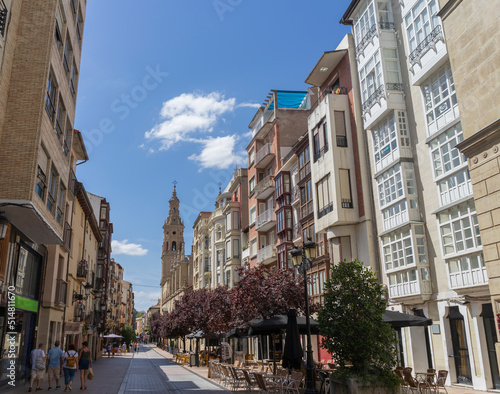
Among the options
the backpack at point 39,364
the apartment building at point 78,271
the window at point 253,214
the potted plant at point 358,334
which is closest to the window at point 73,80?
the apartment building at point 78,271

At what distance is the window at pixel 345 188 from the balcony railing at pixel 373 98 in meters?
3.61

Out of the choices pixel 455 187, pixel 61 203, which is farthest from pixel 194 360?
pixel 455 187

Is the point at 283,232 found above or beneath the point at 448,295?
above

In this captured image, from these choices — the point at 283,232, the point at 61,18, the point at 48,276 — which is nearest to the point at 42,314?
the point at 48,276

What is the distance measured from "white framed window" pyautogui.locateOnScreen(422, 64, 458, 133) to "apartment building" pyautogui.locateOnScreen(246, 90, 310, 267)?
18.0 metres

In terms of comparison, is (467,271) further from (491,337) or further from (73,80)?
(73,80)

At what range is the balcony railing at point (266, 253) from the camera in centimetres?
3588

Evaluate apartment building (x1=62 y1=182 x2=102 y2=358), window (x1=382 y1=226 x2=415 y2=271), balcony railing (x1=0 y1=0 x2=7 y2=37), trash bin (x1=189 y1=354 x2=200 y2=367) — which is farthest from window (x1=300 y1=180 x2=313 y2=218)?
balcony railing (x1=0 y1=0 x2=7 y2=37)

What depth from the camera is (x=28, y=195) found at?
500 inches

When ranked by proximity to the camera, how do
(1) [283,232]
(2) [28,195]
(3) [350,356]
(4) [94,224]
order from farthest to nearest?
1. (4) [94,224]
2. (1) [283,232]
3. (2) [28,195]
4. (3) [350,356]

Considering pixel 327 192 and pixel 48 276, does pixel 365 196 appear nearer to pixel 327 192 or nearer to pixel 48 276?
pixel 327 192

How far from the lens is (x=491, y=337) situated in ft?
51.8

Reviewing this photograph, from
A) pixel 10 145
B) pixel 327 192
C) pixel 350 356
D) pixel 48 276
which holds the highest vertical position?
pixel 327 192

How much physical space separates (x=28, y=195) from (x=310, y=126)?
19494 millimetres
